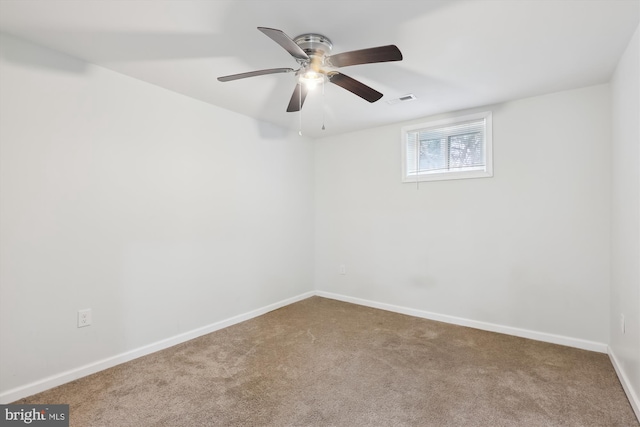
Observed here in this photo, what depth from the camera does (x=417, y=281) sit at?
371 cm

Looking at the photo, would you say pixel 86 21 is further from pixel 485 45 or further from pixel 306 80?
pixel 485 45

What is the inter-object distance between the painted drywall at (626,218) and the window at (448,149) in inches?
39.3

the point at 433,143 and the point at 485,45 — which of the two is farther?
the point at 433,143

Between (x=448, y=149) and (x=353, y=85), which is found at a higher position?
(x=353, y=85)

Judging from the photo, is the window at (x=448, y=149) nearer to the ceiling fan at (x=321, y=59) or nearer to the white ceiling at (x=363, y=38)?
the white ceiling at (x=363, y=38)

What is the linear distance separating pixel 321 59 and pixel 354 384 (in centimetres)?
221

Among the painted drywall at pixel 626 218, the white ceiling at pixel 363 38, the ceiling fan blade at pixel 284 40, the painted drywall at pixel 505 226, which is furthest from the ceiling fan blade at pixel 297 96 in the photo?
the painted drywall at pixel 626 218

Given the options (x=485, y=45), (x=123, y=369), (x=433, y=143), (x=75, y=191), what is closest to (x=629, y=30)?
(x=485, y=45)

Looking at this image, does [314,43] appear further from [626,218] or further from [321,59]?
[626,218]

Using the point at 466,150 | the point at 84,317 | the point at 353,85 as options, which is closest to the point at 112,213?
the point at 84,317

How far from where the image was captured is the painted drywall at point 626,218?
6.27 feet

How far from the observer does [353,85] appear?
7.05 ft

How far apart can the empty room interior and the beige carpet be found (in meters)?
0.02

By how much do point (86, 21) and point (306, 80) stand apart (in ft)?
4.32
